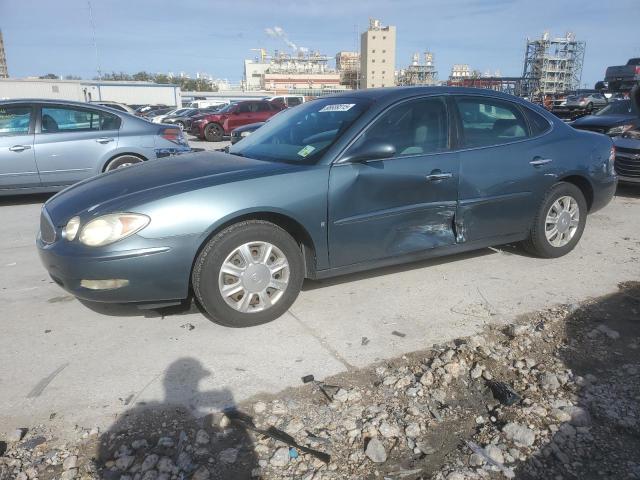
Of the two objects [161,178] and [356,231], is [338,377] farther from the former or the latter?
[161,178]

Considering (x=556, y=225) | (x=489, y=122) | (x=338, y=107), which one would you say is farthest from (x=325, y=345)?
(x=556, y=225)

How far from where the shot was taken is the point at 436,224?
153 inches

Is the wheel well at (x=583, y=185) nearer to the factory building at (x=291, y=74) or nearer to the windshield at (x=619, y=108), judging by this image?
the windshield at (x=619, y=108)

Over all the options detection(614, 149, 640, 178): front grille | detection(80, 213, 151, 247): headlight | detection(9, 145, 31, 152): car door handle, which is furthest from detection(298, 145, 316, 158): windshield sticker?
detection(614, 149, 640, 178): front grille

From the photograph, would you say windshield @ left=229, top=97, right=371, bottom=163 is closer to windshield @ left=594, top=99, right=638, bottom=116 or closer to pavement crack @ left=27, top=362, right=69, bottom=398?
pavement crack @ left=27, top=362, right=69, bottom=398

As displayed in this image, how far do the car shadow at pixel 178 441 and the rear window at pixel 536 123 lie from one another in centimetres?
353

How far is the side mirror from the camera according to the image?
340cm

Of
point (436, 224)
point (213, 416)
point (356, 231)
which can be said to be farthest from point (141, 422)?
point (436, 224)

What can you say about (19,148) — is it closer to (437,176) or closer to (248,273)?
(248,273)

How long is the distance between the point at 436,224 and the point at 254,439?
89.7 inches

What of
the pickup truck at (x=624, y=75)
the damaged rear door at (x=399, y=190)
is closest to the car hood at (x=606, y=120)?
the damaged rear door at (x=399, y=190)

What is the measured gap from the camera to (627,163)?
7672 millimetres

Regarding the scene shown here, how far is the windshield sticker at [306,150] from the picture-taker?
3.60m

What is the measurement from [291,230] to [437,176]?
1236 mm
